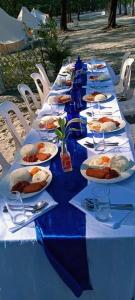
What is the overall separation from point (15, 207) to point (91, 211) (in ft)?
1.56

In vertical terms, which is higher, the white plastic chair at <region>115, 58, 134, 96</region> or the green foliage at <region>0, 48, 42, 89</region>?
the white plastic chair at <region>115, 58, 134, 96</region>

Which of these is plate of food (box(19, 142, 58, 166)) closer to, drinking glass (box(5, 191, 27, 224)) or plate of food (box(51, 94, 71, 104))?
drinking glass (box(5, 191, 27, 224))

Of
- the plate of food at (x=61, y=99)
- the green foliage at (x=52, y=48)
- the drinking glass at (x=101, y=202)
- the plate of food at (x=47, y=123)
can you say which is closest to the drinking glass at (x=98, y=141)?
the plate of food at (x=47, y=123)

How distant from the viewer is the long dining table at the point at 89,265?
69.6 inches

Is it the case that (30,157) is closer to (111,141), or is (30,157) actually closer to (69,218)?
(111,141)

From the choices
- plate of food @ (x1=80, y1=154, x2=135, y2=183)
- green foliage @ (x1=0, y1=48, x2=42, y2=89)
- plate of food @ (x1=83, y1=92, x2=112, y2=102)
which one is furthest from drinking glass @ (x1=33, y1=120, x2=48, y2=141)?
green foliage @ (x1=0, y1=48, x2=42, y2=89)

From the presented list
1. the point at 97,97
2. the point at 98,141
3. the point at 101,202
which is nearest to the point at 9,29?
the point at 97,97

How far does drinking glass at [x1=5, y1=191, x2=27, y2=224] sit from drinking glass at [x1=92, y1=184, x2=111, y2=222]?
43cm

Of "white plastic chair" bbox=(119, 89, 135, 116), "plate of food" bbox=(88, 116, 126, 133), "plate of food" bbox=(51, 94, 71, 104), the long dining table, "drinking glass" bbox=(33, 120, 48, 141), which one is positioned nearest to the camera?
the long dining table

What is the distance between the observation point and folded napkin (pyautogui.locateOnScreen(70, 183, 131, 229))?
1826mm

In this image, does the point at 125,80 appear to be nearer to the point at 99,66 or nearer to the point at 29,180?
the point at 99,66

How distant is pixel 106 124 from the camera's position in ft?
9.91

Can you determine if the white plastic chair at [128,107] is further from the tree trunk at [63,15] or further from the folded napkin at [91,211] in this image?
the tree trunk at [63,15]

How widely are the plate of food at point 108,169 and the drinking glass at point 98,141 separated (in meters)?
0.26
